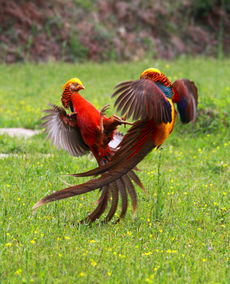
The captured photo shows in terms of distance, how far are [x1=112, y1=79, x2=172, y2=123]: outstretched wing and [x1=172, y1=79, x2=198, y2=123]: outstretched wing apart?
34 centimetres

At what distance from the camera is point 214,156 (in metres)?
8.78

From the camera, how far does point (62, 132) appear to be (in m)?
5.37

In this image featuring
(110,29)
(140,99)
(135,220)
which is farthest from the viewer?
(110,29)

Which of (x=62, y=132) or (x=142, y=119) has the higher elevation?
(x=142, y=119)

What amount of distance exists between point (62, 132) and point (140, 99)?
0.98m

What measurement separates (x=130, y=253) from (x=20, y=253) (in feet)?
2.84

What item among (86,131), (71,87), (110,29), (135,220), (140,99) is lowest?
(110,29)

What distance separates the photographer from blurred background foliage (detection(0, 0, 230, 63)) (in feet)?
65.0

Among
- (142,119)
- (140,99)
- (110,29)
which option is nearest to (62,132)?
(142,119)

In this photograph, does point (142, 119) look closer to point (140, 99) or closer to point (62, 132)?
point (140, 99)

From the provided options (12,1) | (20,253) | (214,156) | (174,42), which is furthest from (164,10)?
(20,253)

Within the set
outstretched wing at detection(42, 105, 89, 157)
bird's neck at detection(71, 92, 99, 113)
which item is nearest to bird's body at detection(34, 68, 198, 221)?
bird's neck at detection(71, 92, 99, 113)

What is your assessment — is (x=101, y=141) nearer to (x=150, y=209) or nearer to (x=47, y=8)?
(x=150, y=209)

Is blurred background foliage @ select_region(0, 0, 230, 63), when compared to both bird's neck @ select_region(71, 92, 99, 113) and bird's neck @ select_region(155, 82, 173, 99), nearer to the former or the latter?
bird's neck @ select_region(71, 92, 99, 113)
